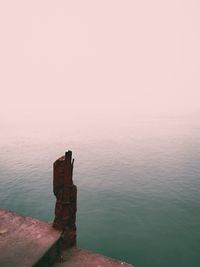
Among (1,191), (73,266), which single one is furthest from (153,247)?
(1,191)

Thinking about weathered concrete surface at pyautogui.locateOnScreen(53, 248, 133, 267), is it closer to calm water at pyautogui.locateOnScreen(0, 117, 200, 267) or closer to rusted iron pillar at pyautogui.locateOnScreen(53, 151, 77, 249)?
rusted iron pillar at pyautogui.locateOnScreen(53, 151, 77, 249)

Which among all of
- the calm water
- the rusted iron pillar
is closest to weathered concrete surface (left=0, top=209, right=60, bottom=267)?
the rusted iron pillar

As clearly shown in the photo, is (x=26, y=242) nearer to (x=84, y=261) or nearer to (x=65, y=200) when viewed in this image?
(x=65, y=200)

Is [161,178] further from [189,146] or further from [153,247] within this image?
[189,146]

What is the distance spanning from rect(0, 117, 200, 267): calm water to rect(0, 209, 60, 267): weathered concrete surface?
487 inches

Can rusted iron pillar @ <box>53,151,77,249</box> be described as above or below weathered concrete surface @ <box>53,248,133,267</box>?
above

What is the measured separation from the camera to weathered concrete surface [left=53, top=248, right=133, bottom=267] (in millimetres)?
9273

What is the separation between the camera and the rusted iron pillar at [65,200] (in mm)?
10086

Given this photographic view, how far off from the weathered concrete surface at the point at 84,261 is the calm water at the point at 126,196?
11178mm

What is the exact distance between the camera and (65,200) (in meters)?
10.3

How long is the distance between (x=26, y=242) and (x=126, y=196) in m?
23.5

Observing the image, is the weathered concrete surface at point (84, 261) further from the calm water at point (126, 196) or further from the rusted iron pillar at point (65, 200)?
the calm water at point (126, 196)

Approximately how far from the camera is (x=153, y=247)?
20.8 m

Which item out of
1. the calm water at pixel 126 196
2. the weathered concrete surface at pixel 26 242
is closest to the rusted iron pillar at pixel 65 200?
the weathered concrete surface at pixel 26 242
